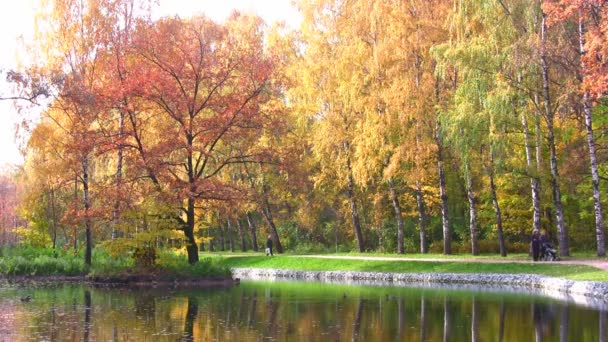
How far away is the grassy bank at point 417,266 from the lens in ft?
86.2

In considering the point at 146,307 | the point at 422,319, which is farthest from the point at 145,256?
the point at 422,319

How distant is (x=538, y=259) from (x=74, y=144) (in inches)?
812

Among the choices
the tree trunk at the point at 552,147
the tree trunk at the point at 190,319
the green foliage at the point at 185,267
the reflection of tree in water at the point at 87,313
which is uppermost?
the tree trunk at the point at 552,147

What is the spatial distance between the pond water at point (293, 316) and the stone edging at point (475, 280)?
1681 mm

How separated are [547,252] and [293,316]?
612 inches

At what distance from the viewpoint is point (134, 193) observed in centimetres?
3078

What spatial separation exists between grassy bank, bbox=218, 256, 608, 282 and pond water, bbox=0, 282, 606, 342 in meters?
3.45

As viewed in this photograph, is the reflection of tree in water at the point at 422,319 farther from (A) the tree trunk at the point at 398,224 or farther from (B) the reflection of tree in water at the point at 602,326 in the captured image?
(A) the tree trunk at the point at 398,224

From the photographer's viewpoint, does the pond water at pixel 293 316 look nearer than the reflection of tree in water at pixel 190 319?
No

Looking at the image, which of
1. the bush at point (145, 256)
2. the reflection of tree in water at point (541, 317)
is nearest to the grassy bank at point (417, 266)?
the reflection of tree in water at point (541, 317)

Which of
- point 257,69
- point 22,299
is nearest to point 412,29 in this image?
point 257,69

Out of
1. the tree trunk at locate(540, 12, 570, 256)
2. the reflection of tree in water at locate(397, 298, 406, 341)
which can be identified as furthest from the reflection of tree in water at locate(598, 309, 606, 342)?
the tree trunk at locate(540, 12, 570, 256)

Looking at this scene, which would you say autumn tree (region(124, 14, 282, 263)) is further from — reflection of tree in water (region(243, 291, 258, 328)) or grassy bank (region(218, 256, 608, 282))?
grassy bank (region(218, 256, 608, 282))

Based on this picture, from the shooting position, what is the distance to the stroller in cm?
3023
